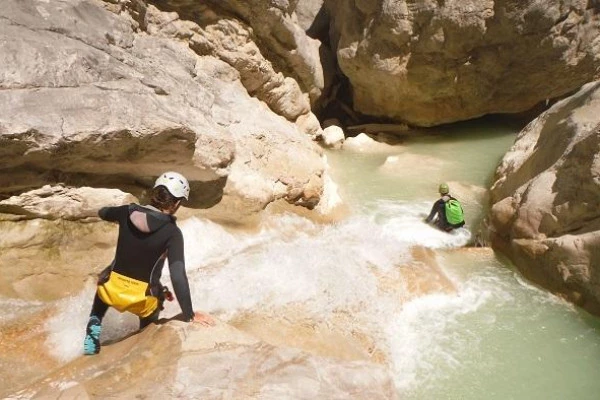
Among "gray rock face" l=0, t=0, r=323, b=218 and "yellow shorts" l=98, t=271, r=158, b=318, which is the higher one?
"gray rock face" l=0, t=0, r=323, b=218

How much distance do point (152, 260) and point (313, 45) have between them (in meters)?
12.9

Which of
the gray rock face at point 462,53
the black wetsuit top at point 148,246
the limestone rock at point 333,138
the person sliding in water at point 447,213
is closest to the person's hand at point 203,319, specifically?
the black wetsuit top at point 148,246

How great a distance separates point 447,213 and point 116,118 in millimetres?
6164

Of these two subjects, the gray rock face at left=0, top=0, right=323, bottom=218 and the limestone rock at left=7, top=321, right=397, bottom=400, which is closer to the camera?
the limestone rock at left=7, top=321, right=397, bottom=400

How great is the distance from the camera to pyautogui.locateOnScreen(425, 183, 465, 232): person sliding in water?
8.54 meters

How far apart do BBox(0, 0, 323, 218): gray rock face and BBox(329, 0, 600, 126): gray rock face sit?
6.64 meters

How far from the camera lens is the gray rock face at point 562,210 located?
6.38 metres

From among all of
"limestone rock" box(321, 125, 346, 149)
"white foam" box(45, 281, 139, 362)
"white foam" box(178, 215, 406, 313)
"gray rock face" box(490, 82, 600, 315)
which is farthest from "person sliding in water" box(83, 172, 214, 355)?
"limestone rock" box(321, 125, 346, 149)

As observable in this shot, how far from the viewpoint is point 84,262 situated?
224 inches

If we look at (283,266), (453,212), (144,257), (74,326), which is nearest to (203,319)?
(144,257)

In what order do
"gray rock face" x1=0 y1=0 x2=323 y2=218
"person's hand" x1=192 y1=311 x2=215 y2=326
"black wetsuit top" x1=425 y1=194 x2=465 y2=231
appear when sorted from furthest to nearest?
"black wetsuit top" x1=425 y1=194 x2=465 y2=231
"gray rock face" x1=0 y1=0 x2=323 y2=218
"person's hand" x1=192 y1=311 x2=215 y2=326

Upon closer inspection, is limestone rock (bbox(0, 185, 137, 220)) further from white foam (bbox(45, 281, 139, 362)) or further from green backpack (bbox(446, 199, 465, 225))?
green backpack (bbox(446, 199, 465, 225))

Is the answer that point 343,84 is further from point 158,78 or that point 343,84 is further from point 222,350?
point 222,350

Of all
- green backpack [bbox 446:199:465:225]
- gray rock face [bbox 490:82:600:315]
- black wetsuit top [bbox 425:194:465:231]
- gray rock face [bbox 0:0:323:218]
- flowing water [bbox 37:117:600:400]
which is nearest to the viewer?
flowing water [bbox 37:117:600:400]
